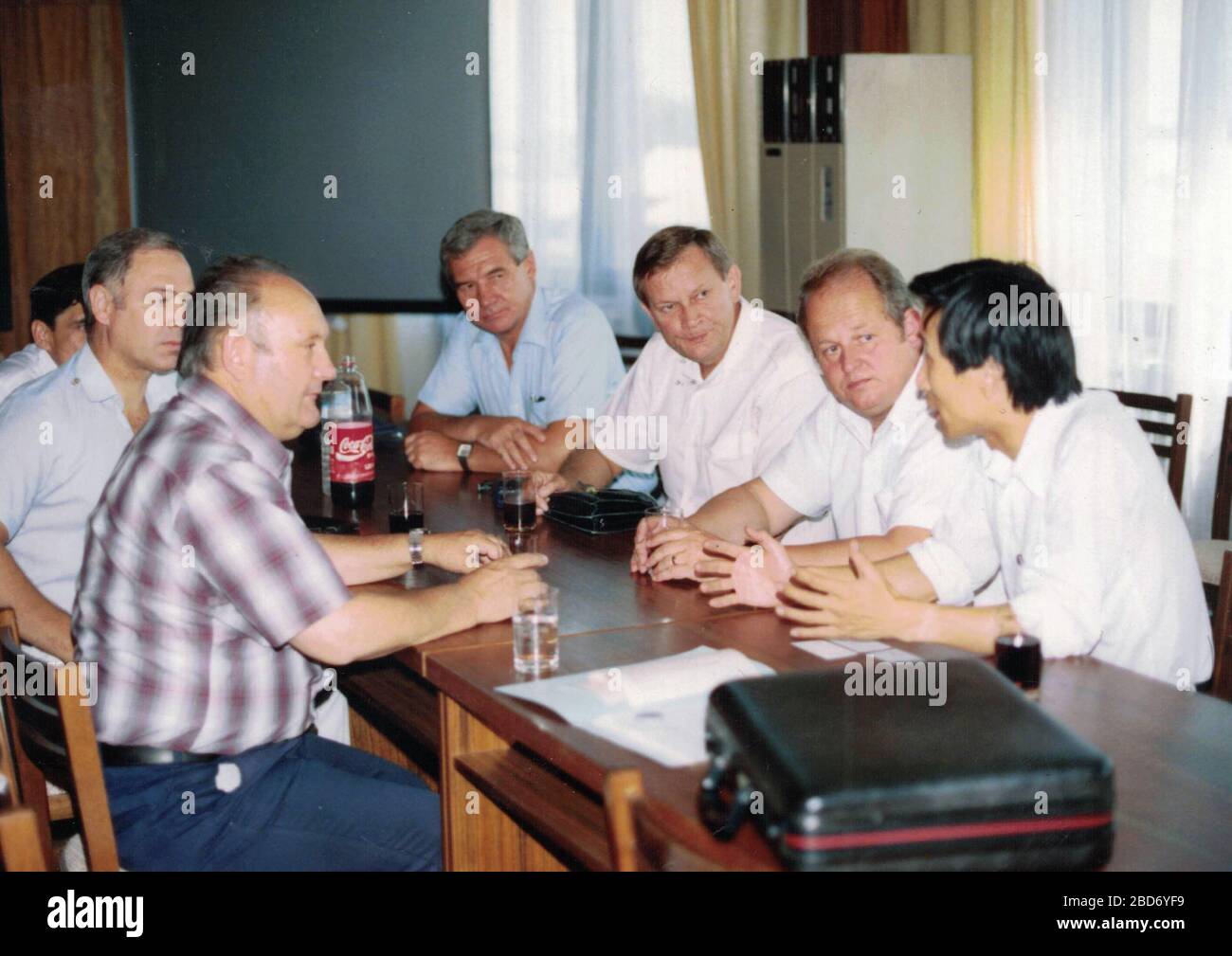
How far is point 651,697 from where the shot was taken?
66.2 inches

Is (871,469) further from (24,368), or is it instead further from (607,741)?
(24,368)

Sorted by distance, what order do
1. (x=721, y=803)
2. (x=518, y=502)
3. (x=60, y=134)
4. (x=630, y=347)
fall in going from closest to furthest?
1. (x=721, y=803)
2. (x=518, y=502)
3. (x=60, y=134)
4. (x=630, y=347)

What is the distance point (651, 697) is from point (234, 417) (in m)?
0.76

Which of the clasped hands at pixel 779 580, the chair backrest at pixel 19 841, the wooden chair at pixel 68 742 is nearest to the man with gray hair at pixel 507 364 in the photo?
the clasped hands at pixel 779 580

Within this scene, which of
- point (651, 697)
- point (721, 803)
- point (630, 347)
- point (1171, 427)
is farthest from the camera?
point (630, 347)

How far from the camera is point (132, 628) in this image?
1.85 meters

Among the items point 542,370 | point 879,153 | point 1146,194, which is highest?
point 879,153

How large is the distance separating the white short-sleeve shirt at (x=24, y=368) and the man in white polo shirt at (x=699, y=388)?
1380 millimetres

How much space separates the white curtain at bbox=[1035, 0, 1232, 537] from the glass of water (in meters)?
3.19

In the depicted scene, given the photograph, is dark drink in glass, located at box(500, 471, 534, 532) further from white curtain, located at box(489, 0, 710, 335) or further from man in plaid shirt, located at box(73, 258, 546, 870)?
white curtain, located at box(489, 0, 710, 335)

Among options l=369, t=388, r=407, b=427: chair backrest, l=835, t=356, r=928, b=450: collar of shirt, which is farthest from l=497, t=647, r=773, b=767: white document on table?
l=369, t=388, r=407, b=427: chair backrest

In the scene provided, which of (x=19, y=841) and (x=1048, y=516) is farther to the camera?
(x=1048, y=516)

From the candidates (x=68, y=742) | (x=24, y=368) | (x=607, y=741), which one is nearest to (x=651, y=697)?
(x=607, y=741)

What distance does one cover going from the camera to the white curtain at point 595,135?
18.5 feet
